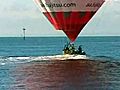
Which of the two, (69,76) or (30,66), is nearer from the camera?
(69,76)

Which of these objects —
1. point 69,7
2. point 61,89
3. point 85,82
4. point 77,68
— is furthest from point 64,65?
point 61,89

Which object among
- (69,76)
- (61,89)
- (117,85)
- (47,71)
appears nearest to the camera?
(61,89)

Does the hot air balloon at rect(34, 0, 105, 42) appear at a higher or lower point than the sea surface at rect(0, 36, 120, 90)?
higher

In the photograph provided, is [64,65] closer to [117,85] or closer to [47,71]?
[47,71]

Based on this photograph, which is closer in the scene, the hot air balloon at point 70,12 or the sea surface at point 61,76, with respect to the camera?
the sea surface at point 61,76

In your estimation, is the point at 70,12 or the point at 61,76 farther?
the point at 70,12

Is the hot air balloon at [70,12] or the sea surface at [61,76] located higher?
the hot air balloon at [70,12]

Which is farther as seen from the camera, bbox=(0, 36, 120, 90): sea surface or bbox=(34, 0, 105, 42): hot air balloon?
bbox=(34, 0, 105, 42): hot air balloon

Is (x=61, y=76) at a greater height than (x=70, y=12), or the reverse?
(x=70, y=12)
